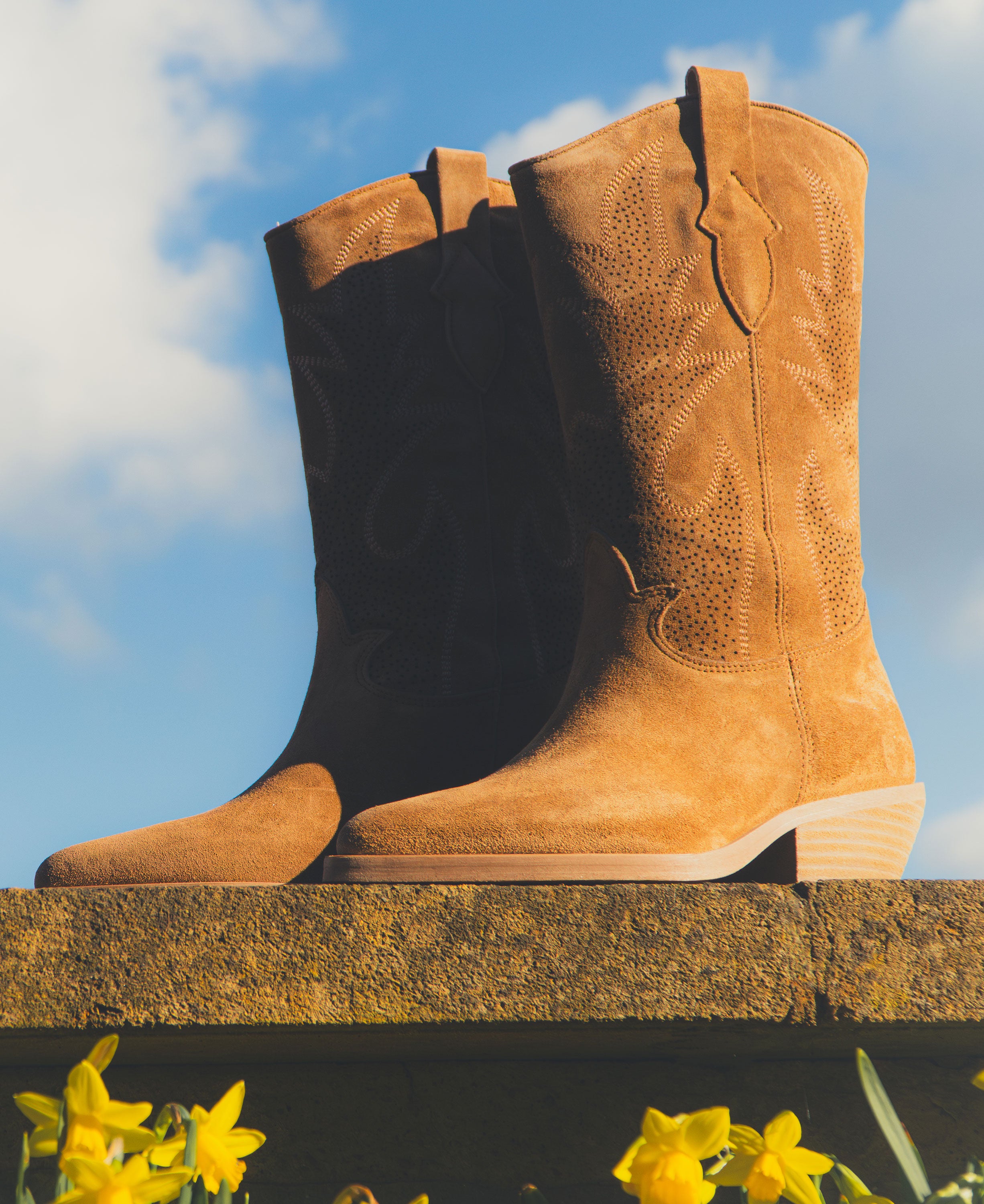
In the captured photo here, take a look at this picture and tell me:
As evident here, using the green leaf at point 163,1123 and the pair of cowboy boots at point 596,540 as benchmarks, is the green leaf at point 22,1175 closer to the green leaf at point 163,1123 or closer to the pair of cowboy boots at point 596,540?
the green leaf at point 163,1123

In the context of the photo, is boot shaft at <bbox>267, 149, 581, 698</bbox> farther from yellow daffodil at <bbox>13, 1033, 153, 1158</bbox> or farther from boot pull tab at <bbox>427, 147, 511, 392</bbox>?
yellow daffodil at <bbox>13, 1033, 153, 1158</bbox>

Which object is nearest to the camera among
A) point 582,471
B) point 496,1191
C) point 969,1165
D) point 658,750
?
point 969,1165

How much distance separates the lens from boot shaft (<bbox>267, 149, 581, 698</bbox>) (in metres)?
1.79

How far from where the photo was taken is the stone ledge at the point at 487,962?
3.50 feet

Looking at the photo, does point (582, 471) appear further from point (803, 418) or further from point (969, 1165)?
point (969, 1165)

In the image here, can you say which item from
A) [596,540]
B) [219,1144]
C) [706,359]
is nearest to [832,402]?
[706,359]

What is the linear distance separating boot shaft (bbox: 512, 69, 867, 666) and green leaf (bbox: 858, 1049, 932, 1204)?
27.4 inches

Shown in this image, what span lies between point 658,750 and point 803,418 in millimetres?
498

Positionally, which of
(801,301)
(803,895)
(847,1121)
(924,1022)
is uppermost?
(801,301)

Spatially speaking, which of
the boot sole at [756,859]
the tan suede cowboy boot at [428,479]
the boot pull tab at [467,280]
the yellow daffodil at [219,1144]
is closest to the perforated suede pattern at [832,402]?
→ the boot sole at [756,859]

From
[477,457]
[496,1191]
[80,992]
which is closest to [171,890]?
[80,992]

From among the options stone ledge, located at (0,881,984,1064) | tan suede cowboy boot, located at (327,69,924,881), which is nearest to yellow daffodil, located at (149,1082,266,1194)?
stone ledge, located at (0,881,984,1064)

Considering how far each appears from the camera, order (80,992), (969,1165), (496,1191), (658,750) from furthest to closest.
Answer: (658,750)
(496,1191)
(80,992)
(969,1165)

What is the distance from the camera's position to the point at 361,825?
1.28 meters
